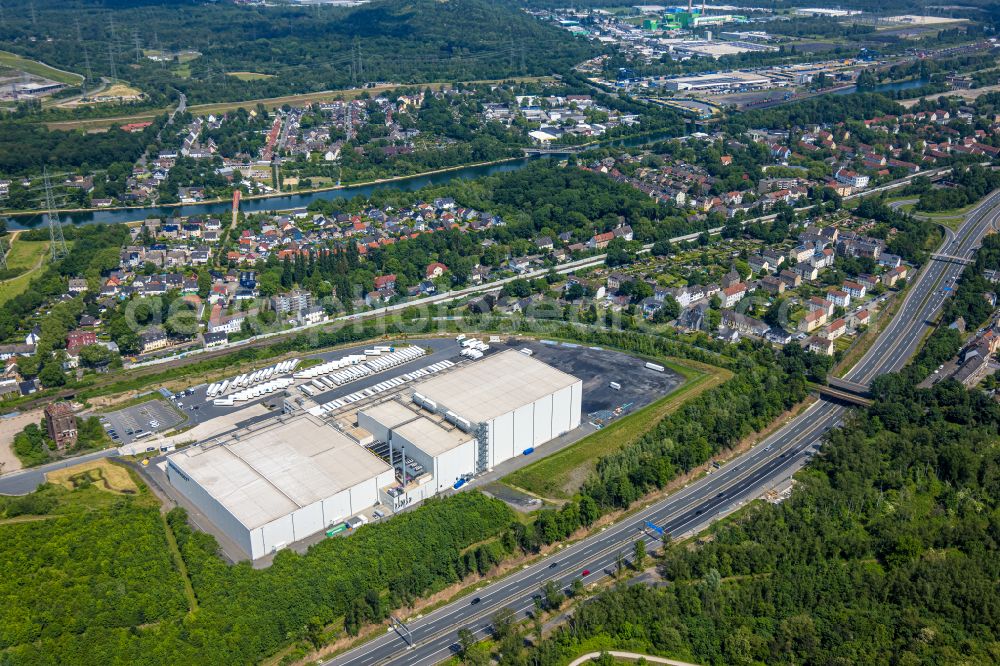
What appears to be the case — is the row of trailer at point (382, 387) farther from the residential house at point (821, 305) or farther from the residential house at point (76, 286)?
the residential house at point (76, 286)

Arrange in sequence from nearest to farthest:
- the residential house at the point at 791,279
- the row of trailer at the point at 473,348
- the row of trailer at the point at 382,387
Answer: the row of trailer at the point at 382,387 → the row of trailer at the point at 473,348 → the residential house at the point at 791,279

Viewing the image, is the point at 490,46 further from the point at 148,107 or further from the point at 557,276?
the point at 557,276

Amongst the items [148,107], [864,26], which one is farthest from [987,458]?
[864,26]

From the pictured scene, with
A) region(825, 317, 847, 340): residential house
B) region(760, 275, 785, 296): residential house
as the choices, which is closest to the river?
region(760, 275, 785, 296): residential house

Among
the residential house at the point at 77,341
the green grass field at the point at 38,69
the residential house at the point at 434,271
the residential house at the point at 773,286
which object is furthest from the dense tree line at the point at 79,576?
the green grass field at the point at 38,69

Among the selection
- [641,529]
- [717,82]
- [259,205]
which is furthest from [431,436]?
[717,82]

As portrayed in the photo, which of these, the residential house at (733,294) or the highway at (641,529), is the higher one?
the residential house at (733,294)
